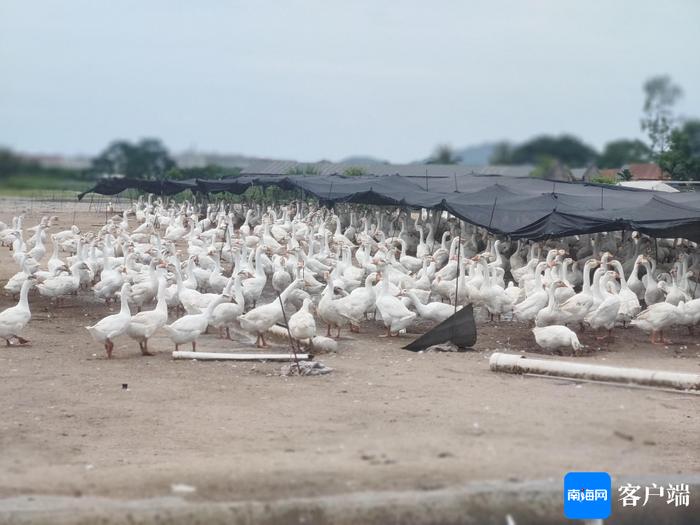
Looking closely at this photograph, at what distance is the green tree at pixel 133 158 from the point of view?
20.1 ft

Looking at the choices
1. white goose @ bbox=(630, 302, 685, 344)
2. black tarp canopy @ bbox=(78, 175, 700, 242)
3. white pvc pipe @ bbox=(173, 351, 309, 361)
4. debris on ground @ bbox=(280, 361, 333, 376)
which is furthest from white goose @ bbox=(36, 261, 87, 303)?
white goose @ bbox=(630, 302, 685, 344)

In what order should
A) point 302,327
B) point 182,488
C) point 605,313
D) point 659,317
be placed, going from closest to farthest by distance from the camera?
point 182,488 → point 302,327 → point 605,313 → point 659,317

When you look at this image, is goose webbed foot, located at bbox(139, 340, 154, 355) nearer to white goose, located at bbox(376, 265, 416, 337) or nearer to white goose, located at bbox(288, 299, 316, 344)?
white goose, located at bbox(288, 299, 316, 344)

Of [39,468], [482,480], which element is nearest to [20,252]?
[39,468]

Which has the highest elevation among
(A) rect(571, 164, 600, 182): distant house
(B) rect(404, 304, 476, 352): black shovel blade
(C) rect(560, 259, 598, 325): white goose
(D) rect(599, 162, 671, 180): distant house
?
(D) rect(599, 162, 671, 180): distant house

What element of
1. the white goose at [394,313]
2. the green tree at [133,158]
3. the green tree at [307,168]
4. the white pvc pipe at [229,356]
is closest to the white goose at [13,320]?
the white pvc pipe at [229,356]

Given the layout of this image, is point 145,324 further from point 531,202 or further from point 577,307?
point 531,202

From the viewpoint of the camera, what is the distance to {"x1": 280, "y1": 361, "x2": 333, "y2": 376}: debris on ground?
42.1 ft

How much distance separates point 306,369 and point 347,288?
5.89m

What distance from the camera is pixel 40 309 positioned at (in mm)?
18641

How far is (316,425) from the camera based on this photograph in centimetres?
1029

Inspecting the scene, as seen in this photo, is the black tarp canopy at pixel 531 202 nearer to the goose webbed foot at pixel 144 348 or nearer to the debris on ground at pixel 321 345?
the goose webbed foot at pixel 144 348

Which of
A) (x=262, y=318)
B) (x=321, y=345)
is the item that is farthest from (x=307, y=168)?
(x=321, y=345)

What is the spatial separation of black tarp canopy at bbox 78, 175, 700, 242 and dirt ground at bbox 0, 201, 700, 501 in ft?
9.22
